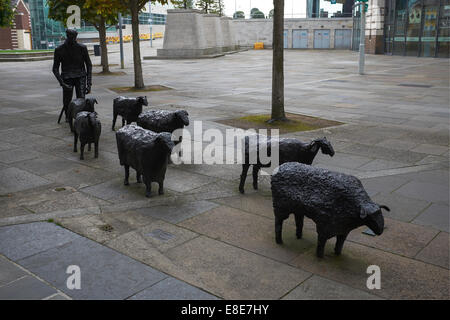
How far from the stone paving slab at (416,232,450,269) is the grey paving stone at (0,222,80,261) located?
13.4 feet

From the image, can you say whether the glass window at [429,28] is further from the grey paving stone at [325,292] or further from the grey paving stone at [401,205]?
A: the grey paving stone at [325,292]

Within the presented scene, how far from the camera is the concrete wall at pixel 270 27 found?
56.3 metres

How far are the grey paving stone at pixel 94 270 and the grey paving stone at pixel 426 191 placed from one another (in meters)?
4.39

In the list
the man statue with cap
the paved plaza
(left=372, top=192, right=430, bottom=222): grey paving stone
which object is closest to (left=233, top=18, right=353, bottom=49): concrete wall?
the paved plaza

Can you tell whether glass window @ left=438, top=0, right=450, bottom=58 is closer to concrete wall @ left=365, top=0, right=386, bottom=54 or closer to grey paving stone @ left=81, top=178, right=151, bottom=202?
concrete wall @ left=365, top=0, right=386, bottom=54

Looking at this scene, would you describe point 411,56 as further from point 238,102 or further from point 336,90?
point 238,102

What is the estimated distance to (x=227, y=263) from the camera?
4.91m

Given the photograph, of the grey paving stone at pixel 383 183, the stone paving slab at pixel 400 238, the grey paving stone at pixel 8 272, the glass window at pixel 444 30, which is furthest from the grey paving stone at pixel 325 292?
the glass window at pixel 444 30

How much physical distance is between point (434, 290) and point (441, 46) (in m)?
37.8

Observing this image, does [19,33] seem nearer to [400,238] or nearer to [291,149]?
[291,149]

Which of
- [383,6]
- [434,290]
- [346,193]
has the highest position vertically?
[383,6]

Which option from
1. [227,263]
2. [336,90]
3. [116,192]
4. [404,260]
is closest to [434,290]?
[404,260]

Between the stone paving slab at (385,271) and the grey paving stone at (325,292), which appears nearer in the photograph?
the grey paving stone at (325,292)

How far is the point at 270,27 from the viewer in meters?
61.7
